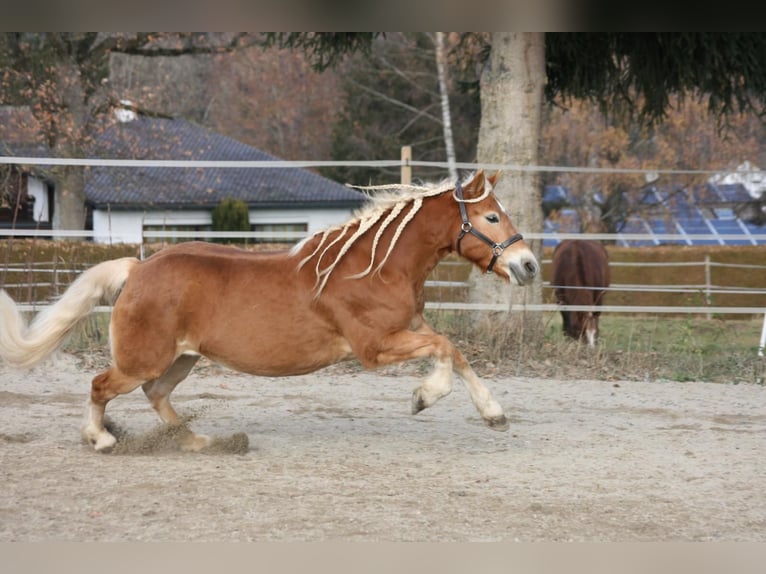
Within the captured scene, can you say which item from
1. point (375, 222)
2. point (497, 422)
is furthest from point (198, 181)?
point (497, 422)

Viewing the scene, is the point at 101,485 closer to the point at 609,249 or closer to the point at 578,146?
the point at 609,249

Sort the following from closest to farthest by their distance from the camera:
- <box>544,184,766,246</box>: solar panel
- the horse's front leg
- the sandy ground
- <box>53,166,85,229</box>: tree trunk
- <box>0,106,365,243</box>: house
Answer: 1. the sandy ground
2. the horse's front leg
3. <box>53,166,85,229</box>: tree trunk
4. <box>0,106,365,243</box>: house
5. <box>544,184,766,246</box>: solar panel

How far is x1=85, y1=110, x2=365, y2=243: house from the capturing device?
98.9 ft

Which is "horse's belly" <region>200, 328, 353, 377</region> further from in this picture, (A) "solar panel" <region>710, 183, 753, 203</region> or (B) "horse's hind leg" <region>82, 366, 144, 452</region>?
(A) "solar panel" <region>710, 183, 753, 203</region>

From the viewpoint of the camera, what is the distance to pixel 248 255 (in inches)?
227

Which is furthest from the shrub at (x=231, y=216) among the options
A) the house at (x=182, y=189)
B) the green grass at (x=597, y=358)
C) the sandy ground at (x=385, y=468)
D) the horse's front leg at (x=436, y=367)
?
the horse's front leg at (x=436, y=367)

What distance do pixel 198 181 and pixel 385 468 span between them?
2939cm

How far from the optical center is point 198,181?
3353 centimetres

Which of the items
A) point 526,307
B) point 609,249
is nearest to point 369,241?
point 526,307

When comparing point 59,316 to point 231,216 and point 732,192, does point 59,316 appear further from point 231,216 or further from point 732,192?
point 732,192

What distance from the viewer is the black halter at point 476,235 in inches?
220

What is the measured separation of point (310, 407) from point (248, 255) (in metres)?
1.93

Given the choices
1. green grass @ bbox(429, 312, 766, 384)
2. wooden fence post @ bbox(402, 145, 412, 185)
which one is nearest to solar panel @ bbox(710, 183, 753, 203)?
green grass @ bbox(429, 312, 766, 384)

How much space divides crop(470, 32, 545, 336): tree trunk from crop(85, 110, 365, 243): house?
62.8 ft
